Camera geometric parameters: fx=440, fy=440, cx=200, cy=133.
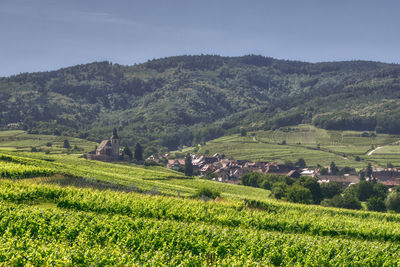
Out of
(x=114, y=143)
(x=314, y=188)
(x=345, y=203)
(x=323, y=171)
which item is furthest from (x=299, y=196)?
(x=114, y=143)

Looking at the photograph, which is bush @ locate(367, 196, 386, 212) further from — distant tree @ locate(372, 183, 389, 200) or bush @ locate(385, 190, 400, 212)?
distant tree @ locate(372, 183, 389, 200)

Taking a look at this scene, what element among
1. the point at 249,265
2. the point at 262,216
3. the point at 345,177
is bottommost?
the point at 345,177

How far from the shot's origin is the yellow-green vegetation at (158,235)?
20850 millimetres

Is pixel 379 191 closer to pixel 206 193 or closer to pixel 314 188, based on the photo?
pixel 314 188

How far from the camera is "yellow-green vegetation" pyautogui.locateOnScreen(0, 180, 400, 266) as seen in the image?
20.9 meters

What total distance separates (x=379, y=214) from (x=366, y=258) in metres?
43.9

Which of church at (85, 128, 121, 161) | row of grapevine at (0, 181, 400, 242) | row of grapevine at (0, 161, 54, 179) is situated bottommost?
church at (85, 128, 121, 161)


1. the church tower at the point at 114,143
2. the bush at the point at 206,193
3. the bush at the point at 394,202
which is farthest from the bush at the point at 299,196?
the church tower at the point at 114,143

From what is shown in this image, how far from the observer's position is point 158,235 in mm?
27391

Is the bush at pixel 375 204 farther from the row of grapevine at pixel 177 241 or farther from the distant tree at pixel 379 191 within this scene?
the row of grapevine at pixel 177 241

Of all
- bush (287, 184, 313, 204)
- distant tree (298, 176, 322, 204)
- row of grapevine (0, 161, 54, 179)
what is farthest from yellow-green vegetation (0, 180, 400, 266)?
distant tree (298, 176, 322, 204)

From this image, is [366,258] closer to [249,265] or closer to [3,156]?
[249,265]

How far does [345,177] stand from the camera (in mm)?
172625

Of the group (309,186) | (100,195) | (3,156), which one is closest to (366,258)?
(100,195)
